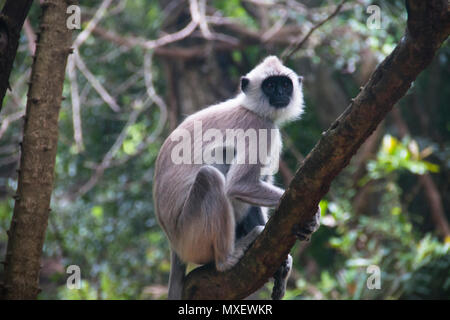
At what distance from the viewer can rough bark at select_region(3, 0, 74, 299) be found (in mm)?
3436

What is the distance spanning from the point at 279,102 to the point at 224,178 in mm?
1057

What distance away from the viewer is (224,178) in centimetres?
444

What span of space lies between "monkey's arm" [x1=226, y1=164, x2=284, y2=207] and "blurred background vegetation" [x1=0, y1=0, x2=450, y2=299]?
2.75 metres

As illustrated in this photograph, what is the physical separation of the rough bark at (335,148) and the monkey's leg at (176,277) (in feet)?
0.45

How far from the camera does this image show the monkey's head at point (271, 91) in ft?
16.5

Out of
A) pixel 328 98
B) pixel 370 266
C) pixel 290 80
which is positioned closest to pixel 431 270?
pixel 370 266
